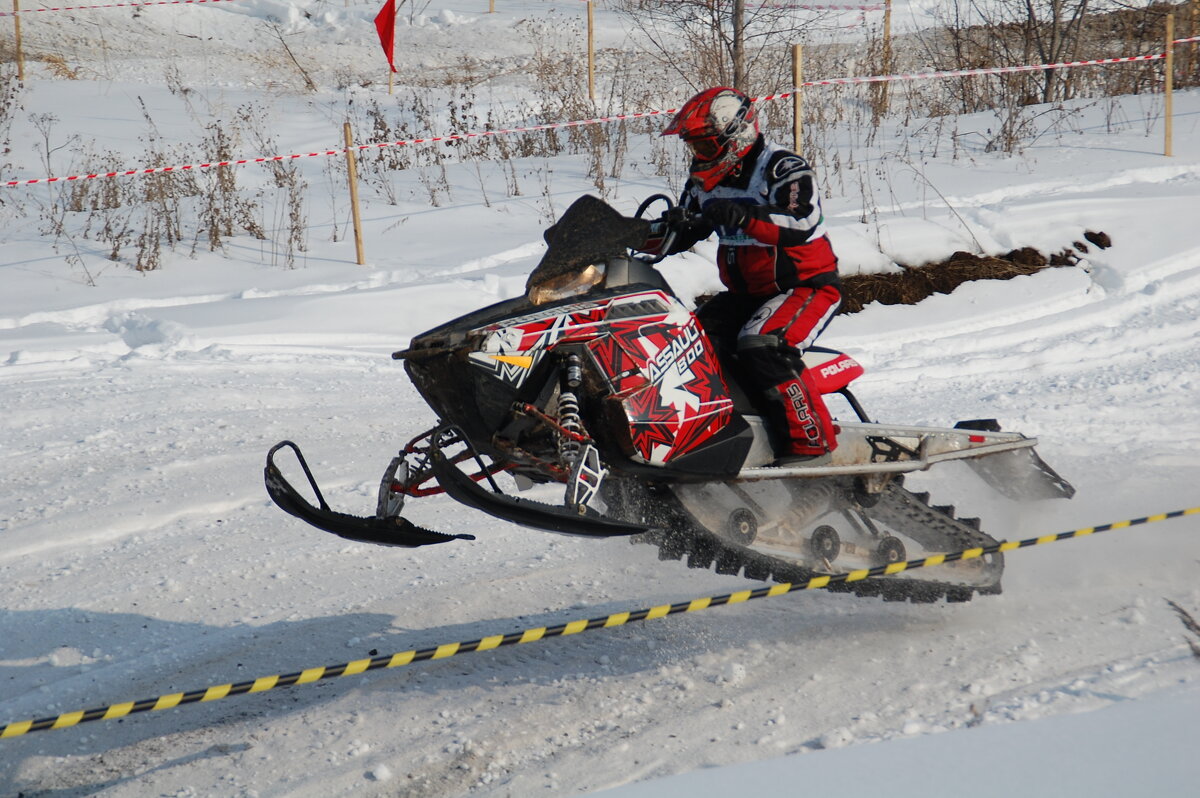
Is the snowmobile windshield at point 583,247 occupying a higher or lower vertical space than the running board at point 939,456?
higher

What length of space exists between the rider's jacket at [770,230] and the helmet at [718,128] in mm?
78

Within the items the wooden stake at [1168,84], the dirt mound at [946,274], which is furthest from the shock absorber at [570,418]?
the wooden stake at [1168,84]

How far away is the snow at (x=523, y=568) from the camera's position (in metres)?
3.31

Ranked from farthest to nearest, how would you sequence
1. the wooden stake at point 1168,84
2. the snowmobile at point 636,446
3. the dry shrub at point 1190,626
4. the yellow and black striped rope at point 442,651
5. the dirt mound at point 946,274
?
1. the wooden stake at point 1168,84
2. the dirt mound at point 946,274
3. the dry shrub at point 1190,626
4. the snowmobile at point 636,446
5. the yellow and black striped rope at point 442,651

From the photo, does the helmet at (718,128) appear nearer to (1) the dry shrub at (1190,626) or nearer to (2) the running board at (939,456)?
(2) the running board at (939,456)

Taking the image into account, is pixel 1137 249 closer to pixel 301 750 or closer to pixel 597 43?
pixel 301 750

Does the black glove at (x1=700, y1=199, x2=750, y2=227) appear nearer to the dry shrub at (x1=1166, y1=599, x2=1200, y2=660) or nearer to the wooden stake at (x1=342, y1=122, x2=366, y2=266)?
the dry shrub at (x1=1166, y1=599, x2=1200, y2=660)

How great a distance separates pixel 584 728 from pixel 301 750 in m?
0.89

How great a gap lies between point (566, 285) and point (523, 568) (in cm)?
190

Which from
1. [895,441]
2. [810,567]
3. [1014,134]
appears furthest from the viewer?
[1014,134]

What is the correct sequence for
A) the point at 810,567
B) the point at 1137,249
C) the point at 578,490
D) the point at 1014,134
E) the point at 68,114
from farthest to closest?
the point at 68,114
the point at 1014,134
the point at 1137,249
the point at 810,567
the point at 578,490

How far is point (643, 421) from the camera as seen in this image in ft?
11.3

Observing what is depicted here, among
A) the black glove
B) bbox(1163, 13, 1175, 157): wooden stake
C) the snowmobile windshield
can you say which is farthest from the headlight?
bbox(1163, 13, 1175, 157): wooden stake

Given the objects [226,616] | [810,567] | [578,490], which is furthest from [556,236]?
[226,616]
